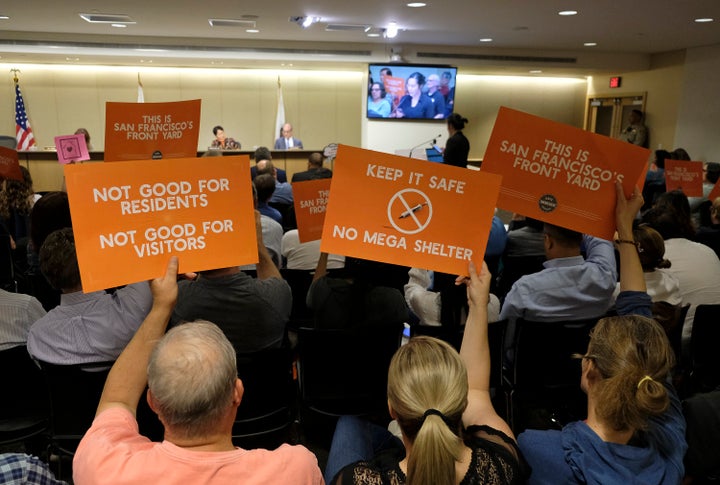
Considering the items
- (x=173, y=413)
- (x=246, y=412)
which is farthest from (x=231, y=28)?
→ (x=173, y=413)

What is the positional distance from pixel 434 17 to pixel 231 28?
3.32m

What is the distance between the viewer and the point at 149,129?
3.79 m

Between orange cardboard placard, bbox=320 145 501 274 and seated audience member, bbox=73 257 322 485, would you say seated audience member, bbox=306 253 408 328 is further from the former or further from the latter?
seated audience member, bbox=73 257 322 485

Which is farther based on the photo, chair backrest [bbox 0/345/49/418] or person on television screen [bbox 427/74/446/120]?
person on television screen [bbox 427/74/446/120]

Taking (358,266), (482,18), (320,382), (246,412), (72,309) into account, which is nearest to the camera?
(72,309)

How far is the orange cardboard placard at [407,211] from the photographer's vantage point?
1860mm

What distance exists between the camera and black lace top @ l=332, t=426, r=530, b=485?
1.23m

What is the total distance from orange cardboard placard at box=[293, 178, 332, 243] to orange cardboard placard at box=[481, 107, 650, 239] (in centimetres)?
142

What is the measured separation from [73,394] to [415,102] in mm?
9881

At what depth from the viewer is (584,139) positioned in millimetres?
2146

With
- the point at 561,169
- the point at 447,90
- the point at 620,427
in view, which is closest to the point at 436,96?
the point at 447,90

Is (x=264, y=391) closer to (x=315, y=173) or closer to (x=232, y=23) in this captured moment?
(x=315, y=173)

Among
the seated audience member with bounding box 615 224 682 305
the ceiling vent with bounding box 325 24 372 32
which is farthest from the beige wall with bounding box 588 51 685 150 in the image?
the seated audience member with bounding box 615 224 682 305

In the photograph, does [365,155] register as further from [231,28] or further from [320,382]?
[231,28]
